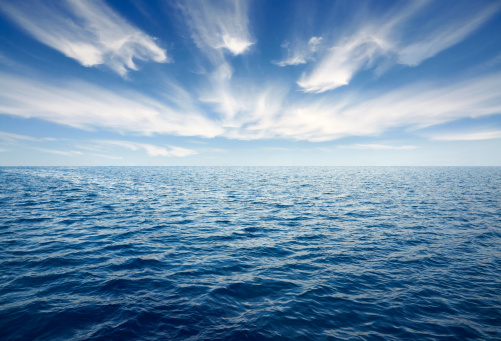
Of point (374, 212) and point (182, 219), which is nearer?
point (182, 219)

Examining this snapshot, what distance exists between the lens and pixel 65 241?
1894 centimetres

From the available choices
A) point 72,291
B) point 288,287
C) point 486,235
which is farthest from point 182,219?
point 486,235

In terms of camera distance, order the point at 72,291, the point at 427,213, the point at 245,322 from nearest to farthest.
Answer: the point at 245,322 → the point at 72,291 → the point at 427,213

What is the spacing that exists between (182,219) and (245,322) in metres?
19.5

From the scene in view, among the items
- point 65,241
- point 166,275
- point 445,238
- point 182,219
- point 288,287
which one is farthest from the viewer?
point 182,219

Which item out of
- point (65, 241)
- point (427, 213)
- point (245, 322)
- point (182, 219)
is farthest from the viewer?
point (427, 213)

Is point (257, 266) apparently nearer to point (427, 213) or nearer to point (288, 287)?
point (288, 287)

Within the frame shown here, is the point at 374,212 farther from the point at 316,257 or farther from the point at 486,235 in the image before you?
the point at 316,257

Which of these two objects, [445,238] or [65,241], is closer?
[65,241]

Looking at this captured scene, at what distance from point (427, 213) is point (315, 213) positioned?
14615 mm

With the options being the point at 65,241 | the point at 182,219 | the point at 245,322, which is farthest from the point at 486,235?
the point at 65,241

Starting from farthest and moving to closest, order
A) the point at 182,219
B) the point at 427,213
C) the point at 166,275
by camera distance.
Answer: the point at 427,213 → the point at 182,219 → the point at 166,275

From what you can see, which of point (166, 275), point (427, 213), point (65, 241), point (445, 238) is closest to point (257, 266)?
point (166, 275)

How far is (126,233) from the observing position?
21.8m
